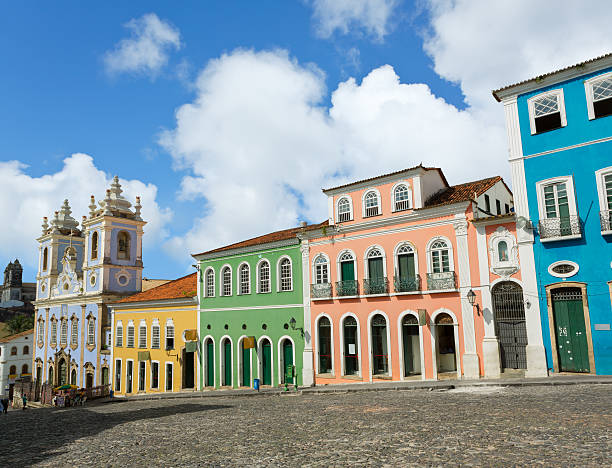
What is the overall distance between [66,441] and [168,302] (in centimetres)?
2051

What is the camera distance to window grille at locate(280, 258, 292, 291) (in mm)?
26047

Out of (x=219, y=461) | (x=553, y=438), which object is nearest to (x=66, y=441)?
(x=219, y=461)

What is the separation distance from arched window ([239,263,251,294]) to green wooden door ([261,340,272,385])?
10.8ft

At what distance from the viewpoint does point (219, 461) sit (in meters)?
8.68

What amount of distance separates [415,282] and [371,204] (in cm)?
442

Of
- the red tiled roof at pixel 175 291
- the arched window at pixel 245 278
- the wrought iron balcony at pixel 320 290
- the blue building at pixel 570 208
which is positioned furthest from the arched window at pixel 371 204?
the red tiled roof at pixel 175 291

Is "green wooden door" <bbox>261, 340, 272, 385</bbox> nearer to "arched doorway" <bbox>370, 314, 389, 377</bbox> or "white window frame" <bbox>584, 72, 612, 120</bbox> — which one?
"arched doorway" <bbox>370, 314, 389, 377</bbox>

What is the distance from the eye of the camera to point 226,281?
29250mm

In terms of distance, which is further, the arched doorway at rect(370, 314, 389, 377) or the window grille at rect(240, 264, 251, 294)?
the window grille at rect(240, 264, 251, 294)

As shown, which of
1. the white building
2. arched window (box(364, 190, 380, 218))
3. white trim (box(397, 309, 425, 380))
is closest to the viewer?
white trim (box(397, 309, 425, 380))

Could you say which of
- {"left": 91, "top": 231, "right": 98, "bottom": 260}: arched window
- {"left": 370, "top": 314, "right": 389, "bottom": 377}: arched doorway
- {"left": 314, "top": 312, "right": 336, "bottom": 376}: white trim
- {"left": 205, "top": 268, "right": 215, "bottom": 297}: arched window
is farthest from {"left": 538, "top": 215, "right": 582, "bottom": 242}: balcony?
{"left": 91, "top": 231, "right": 98, "bottom": 260}: arched window

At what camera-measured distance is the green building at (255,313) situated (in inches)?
997

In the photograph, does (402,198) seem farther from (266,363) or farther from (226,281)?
(226,281)

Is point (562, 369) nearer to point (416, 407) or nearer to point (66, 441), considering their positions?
point (416, 407)
